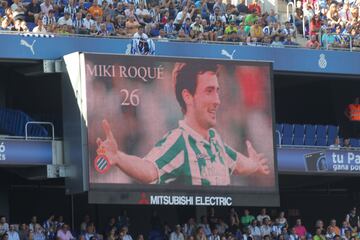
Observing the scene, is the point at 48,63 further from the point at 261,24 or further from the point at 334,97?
the point at 334,97

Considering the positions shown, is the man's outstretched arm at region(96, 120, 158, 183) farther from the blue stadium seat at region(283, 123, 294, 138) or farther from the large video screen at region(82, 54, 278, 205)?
the blue stadium seat at region(283, 123, 294, 138)

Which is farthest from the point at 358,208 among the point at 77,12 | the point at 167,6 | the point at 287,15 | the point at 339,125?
the point at 77,12

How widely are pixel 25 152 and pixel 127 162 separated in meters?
2.06

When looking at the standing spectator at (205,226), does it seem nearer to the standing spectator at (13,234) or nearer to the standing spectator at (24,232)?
the standing spectator at (24,232)

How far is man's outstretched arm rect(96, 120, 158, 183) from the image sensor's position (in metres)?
27.8

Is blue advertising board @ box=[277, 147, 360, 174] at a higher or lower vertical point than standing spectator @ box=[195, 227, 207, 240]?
higher

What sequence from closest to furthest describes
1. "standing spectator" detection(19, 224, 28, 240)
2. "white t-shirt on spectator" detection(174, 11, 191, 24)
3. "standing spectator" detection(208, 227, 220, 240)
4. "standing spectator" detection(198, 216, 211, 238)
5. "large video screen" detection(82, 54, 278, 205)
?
"standing spectator" detection(19, 224, 28, 240), "large video screen" detection(82, 54, 278, 205), "standing spectator" detection(208, 227, 220, 240), "standing spectator" detection(198, 216, 211, 238), "white t-shirt on spectator" detection(174, 11, 191, 24)

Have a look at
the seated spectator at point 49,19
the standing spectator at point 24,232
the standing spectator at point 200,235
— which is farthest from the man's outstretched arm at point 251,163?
the seated spectator at point 49,19

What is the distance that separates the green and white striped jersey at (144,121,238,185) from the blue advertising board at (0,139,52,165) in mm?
2034

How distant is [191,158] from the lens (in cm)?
2867

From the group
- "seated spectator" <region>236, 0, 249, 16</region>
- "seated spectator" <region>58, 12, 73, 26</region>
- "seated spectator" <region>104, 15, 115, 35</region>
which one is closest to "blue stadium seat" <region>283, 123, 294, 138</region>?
"seated spectator" <region>236, 0, 249, 16</region>

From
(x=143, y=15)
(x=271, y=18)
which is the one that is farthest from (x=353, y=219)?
(x=143, y=15)

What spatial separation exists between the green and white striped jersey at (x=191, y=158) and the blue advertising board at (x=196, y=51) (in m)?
1.90

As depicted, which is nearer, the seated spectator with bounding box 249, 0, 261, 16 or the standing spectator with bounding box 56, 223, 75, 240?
the standing spectator with bounding box 56, 223, 75, 240
